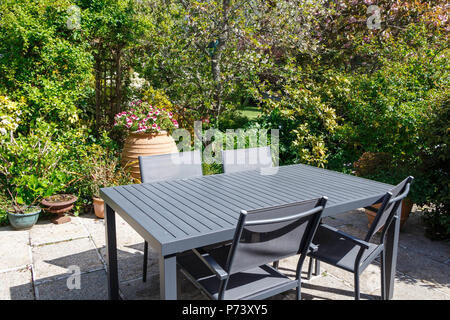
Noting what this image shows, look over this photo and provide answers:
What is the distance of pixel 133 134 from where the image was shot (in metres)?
4.80

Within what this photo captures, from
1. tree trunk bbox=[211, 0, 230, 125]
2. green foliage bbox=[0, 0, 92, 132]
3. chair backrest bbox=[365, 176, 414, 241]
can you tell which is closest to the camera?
chair backrest bbox=[365, 176, 414, 241]

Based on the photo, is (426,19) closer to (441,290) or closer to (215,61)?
(215,61)

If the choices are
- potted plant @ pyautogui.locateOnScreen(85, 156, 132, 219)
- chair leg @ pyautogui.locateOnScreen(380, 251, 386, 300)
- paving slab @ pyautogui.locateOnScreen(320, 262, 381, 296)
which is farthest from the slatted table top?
potted plant @ pyautogui.locateOnScreen(85, 156, 132, 219)

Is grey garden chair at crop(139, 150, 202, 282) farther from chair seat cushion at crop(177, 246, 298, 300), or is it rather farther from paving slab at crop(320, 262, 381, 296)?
paving slab at crop(320, 262, 381, 296)

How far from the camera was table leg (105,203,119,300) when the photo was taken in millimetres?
2377

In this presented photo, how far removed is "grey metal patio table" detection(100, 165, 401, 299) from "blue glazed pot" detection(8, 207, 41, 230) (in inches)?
70.3

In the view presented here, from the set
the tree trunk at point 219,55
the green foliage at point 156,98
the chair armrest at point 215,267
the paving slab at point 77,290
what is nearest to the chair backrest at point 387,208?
the chair armrest at point 215,267

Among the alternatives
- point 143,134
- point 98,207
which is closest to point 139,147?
point 143,134

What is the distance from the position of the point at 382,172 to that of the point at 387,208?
2.02 metres

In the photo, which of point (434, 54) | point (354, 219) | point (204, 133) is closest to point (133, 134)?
point (204, 133)

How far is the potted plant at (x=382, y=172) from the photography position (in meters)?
3.81

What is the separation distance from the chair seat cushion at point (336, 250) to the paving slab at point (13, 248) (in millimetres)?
2517

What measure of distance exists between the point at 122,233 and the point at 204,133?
9.10 ft

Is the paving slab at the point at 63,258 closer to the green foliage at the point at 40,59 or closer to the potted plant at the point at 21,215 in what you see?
the potted plant at the point at 21,215
